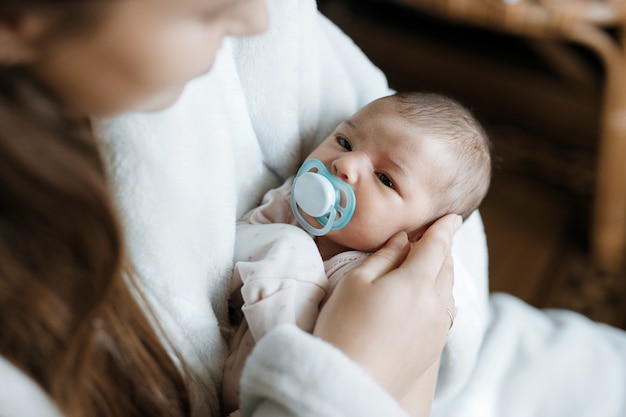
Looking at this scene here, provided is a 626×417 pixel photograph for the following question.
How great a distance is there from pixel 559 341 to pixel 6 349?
0.70 m

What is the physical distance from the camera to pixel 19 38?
406 millimetres

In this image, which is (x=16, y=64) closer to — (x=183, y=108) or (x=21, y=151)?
(x=21, y=151)

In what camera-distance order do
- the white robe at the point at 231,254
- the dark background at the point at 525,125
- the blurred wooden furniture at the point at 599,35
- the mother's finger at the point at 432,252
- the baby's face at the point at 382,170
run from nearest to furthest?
the white robe at the point at 231,254
the mother's finger at the point at 432,252
the baby's face at the point at 382,170
the blurred wooden furniture at the point at 599,35
the dark background at the point at 525,125

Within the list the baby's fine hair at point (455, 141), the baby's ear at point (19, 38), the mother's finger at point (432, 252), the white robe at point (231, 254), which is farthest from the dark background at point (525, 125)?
the baby's ear at point (19, 38)

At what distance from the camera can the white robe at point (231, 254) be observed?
54 centimetres

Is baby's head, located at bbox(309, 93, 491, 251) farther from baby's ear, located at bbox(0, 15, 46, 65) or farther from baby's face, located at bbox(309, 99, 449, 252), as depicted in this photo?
baby's ear, located at bbox(0, 15, 46, 65)

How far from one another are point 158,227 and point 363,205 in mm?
266

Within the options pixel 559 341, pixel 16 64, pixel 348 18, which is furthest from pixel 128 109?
pixel 348 18

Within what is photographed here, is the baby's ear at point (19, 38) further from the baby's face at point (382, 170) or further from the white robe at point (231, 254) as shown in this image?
the baby's face at point (382, 170)

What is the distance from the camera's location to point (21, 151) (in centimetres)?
42

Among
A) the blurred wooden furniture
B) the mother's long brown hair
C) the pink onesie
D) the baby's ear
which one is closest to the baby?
the pink onesie

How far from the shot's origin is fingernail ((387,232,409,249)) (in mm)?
734

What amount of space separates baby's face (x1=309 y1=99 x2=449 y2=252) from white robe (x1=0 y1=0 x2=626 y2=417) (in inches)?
2.1

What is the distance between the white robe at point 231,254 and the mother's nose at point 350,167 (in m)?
0.08
